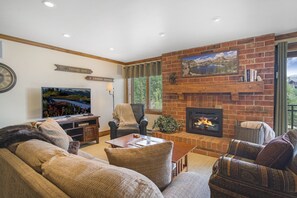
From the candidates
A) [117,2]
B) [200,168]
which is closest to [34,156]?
[117,2]

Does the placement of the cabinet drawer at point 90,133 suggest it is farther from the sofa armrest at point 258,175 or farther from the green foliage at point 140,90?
the sofa armrest at point 258,175

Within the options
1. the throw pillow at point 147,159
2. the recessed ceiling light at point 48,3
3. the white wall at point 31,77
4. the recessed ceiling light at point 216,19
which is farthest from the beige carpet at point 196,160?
the recessed ceiling light at point 48,3

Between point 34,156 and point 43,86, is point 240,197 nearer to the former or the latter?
point 34,156

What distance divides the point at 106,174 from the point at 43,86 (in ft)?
11.4

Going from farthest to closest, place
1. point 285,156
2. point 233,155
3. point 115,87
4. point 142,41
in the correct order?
point 115,87 < point 142,41 < point 233,155 < point 285,156

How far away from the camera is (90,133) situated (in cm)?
365

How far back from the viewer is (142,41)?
3.26 meters

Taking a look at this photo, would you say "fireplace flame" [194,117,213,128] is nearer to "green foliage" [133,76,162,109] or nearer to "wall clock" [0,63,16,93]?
"green foliage" [133,76,162,109]

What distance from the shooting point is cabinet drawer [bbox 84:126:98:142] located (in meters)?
3.57

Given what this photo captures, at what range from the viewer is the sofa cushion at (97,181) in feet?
2.00

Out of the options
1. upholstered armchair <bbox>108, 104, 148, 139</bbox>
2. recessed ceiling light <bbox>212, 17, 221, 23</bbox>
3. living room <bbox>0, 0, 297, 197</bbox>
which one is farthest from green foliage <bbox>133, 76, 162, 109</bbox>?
recessed ceiling light <bbox>212, 17, 221, 23</bbox>

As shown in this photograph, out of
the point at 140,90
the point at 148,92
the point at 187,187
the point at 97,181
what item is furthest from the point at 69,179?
the point at 140,90

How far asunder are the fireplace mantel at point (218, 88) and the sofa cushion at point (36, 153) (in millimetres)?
3025

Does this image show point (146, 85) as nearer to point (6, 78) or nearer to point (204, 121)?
point (204, 121)
